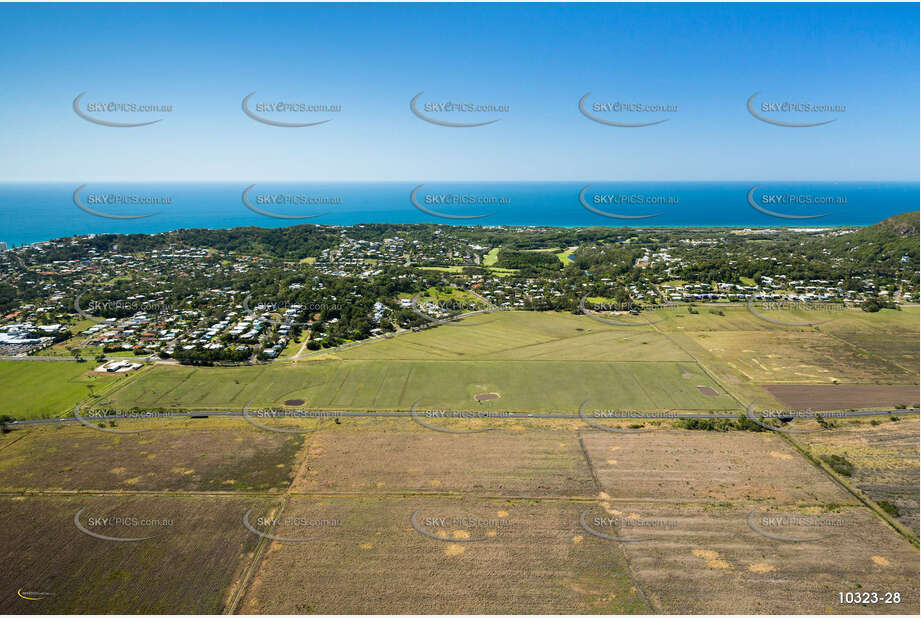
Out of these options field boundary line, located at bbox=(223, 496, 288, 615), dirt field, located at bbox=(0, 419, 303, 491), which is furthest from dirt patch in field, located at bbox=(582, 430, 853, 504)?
dirt field, located at bbox=(0, 419, 303, 491)

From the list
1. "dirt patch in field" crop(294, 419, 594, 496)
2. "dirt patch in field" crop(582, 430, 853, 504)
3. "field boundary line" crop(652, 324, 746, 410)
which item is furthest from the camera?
"field boundary line" crop(652, 324, 746, 410)

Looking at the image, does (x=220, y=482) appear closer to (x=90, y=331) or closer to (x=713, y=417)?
(x=713, y=417)

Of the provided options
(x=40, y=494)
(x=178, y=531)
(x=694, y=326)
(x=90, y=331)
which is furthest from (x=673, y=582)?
(x=90, y=331)

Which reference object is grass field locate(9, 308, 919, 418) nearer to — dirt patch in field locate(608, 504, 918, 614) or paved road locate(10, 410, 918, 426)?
paved road locate(10, 410, 918, 426)
